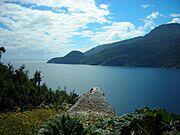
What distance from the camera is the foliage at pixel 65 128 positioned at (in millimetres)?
6734

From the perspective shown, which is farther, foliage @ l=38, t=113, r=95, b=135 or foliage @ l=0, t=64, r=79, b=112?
foliage @ l=0, t=64, r=79, b=112

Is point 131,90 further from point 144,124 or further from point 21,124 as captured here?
A: point 144,124

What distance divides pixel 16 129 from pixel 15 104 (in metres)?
8.14

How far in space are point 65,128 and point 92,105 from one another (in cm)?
1078

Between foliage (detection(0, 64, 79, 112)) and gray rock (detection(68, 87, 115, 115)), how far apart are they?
7.71 feet

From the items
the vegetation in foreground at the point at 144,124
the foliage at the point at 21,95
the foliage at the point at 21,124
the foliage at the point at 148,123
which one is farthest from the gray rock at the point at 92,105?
the foliage at the point at 148,123

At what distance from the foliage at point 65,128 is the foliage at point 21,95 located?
451 inches

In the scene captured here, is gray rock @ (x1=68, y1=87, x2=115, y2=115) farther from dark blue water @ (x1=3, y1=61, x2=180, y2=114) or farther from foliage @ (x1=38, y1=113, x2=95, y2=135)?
dark blue water @ (x1=3, y1=61, x2=180, y2=114)

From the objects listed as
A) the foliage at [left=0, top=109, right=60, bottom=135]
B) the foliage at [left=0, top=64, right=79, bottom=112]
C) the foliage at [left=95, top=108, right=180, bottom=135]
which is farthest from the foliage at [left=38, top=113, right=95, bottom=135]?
the foliage at [left=0, top=64, right=79, bottom=112]

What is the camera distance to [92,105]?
57.4 feet

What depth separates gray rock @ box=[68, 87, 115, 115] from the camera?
16984mm

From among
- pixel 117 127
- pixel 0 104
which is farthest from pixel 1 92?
pixel 117 127

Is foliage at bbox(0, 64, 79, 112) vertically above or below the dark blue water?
above

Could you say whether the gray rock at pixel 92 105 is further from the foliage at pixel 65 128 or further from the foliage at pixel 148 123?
the foliage at pixel 148 123
